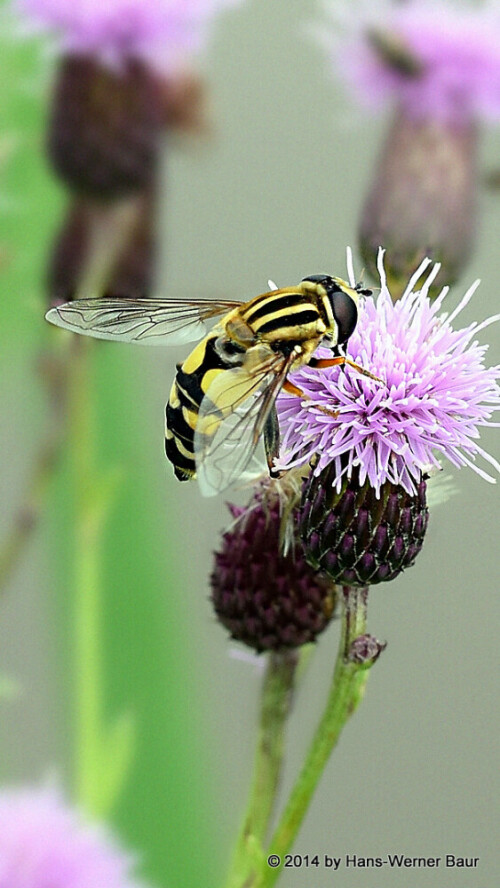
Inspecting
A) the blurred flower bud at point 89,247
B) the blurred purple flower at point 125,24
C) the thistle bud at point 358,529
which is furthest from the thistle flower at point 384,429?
the blurred purple flower at point 125,24

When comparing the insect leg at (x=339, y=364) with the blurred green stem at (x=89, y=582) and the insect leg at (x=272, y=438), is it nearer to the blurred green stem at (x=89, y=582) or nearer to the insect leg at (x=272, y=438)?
the insect leg at (x=272, y=438)

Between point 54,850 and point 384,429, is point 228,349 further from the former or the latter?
point 54,850

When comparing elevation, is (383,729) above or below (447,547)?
below

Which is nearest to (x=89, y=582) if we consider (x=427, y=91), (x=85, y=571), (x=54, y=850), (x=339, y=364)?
(x=85, y=571)

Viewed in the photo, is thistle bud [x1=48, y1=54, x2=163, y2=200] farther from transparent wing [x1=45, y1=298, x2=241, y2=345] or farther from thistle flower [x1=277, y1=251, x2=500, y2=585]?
thistle flower [x1=277, y1=251, x2=500, y2=585]

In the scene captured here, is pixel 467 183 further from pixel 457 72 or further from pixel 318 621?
pixel 318 621

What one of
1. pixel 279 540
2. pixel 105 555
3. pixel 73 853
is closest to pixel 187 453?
pixel 279 540
